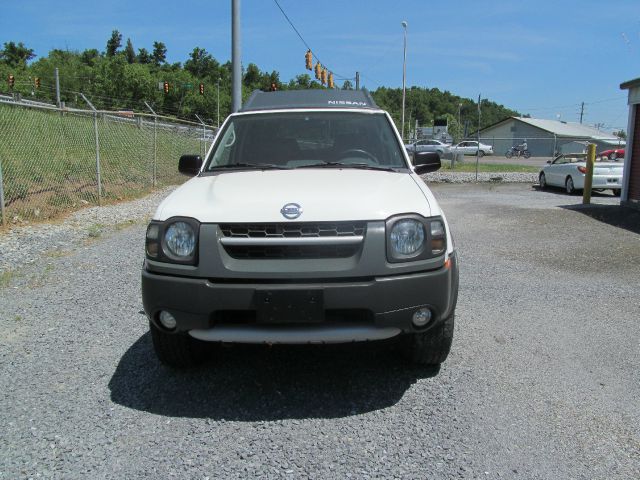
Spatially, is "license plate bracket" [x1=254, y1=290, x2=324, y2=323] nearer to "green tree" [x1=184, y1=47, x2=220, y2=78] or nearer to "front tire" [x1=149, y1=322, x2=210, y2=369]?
"front tire" [x1=149, y1=322, x2=210, y2=369]

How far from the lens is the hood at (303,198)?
3.16m

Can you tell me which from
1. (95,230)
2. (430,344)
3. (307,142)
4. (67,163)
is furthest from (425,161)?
(67,163)

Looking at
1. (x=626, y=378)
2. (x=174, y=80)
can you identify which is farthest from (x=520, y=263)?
(x=174, y=80)

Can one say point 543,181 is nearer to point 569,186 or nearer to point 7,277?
point 569,186

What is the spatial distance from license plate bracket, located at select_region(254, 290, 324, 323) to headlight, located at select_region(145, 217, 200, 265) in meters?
0.46

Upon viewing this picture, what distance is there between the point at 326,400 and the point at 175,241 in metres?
1.33

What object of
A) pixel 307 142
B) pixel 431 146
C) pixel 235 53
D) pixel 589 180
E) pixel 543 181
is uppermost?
pixel 235 53

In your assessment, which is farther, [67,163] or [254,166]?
[67,163]

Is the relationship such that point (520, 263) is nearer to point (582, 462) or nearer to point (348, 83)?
point (582, 462)

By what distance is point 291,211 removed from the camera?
316 centimetres

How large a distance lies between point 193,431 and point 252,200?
1330 millimetres

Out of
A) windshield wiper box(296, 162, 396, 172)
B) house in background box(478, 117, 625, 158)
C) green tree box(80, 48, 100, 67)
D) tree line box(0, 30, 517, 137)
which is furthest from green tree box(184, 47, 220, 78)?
windshield wiper box(296, 162, 396, 172)

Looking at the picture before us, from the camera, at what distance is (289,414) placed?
10.8 feet

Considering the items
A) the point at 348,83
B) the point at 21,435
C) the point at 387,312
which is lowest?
the point at 21,435
